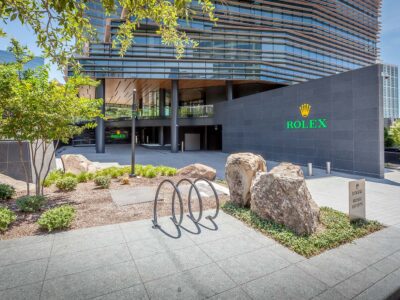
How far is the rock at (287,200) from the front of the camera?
5.07 meters

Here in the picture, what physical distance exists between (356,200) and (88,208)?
7.44 meters

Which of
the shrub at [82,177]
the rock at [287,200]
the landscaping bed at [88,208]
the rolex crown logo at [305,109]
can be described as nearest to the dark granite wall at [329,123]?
the rolex crown logo at [305,109]

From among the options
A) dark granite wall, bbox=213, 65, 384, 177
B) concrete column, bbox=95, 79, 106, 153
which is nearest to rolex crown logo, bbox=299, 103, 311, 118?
dark granite wall, bbox=213, 65, 384, 177

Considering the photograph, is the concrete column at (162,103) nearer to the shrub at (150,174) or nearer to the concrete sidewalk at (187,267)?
the shrub at (150,174)

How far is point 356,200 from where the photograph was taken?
225 inches

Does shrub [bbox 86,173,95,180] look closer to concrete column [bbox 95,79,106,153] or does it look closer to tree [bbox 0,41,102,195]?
tree [bbox 0,41,102,195]

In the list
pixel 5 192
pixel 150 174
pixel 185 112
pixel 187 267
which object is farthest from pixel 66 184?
pixel 185 112

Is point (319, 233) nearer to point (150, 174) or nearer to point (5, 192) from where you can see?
point (150, 174)

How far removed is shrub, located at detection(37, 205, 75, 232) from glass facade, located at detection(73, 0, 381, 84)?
866 inches

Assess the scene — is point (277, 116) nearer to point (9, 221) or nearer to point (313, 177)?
point (313, 177)

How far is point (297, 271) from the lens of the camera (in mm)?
3840

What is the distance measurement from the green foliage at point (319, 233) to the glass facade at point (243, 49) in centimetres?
2196

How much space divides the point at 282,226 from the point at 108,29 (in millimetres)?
30318

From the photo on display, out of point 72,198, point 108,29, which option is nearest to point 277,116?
point 72,198
